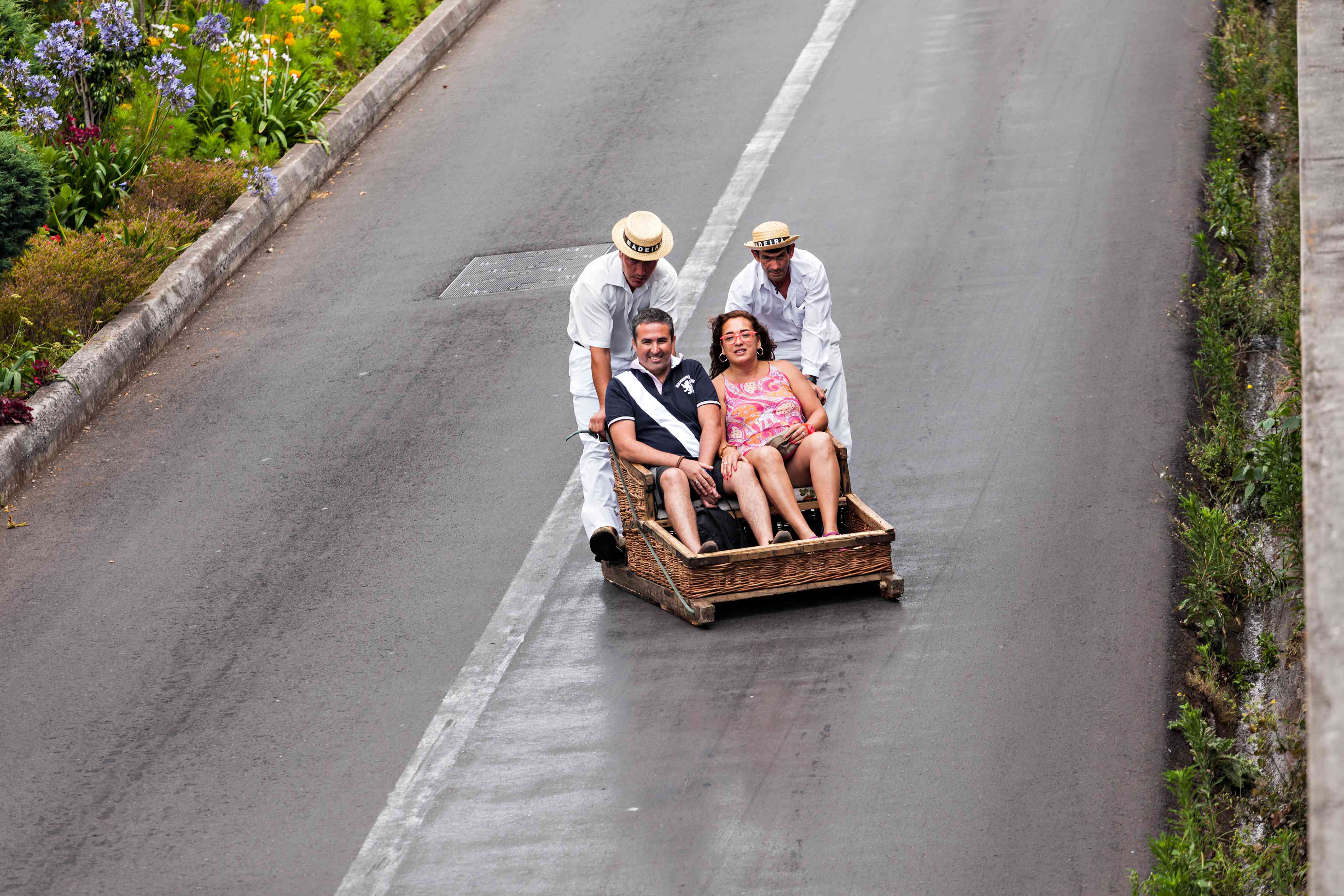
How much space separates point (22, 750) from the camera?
24.8 ft

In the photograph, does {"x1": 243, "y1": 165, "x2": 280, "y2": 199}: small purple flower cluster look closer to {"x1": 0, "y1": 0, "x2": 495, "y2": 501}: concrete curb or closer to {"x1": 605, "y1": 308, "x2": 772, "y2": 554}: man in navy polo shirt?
{"x1": 0, "y1": 0, "x2": 495, "y2": 501}: concrete curb

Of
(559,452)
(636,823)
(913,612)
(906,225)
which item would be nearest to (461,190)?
(906,225)

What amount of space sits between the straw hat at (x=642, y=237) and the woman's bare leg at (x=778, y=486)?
3.81 feet

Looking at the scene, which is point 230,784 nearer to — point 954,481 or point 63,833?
point 63,833

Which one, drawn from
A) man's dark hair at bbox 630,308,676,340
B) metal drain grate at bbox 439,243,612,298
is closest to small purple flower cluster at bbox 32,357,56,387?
metal drain grate at bbox 439,243,612,298

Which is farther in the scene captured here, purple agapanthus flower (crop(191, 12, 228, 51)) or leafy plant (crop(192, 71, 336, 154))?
leafy plant (crop(192, 71, 336, 154))

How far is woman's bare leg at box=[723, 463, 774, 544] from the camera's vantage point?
810 cm

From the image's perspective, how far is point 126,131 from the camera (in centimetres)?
1445

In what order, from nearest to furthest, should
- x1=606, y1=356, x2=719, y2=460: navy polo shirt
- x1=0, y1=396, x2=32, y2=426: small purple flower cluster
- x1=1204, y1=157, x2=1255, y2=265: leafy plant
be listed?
x1=606, y1=356, x2=719, y2=460: navy polo shirt
x1=0, y1=396, x2=32, y2=426: small purple flower cluster
x1=1204, y1=157, x2=1255, y2=265: leafy plant

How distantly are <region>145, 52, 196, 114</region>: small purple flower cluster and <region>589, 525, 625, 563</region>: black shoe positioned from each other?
754 cm

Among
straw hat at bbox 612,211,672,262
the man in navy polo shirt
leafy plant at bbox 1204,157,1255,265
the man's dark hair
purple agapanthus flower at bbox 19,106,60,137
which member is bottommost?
leafy plant at bbox 1204,157,1255,265

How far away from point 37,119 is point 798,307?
7.36 m

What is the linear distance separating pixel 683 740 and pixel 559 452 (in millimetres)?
3410

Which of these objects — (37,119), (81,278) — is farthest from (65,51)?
(81,278)
